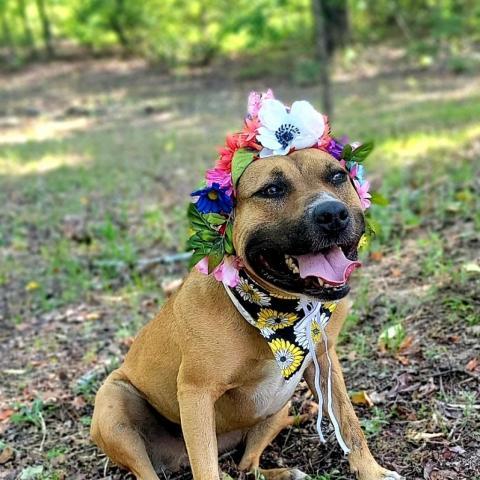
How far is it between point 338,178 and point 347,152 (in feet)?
0.63

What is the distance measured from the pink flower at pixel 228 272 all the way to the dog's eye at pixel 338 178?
0.50 meters

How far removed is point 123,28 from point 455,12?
10.0m

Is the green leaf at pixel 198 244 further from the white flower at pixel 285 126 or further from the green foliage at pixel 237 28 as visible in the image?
the green foliage at pixel 237 28

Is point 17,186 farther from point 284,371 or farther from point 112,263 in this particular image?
point 284,371

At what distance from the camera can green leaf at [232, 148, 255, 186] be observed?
2963 millimetres

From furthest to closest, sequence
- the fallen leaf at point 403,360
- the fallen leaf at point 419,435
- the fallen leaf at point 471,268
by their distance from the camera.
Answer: the fallen leaf at point 471,268 → the fallen leaf at point 403,360 → the fallen leaf at point 419,435

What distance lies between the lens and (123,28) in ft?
75.1

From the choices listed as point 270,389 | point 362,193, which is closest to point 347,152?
point 362,193

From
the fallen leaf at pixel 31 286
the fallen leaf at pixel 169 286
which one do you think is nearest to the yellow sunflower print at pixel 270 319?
the fallen leaf at pixel 169 286

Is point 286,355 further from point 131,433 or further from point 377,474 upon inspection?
point 131,433

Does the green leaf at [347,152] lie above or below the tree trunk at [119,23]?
above

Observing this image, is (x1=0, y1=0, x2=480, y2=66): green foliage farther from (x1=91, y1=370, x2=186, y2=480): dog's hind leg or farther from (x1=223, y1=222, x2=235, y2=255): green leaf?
(x1=223, y1=222, x2=235, y2=255): green leaf

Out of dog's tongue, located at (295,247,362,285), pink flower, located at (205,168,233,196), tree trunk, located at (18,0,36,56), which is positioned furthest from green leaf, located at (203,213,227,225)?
tree trunk, located at (18,0,36,56)

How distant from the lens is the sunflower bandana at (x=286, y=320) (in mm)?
2939
